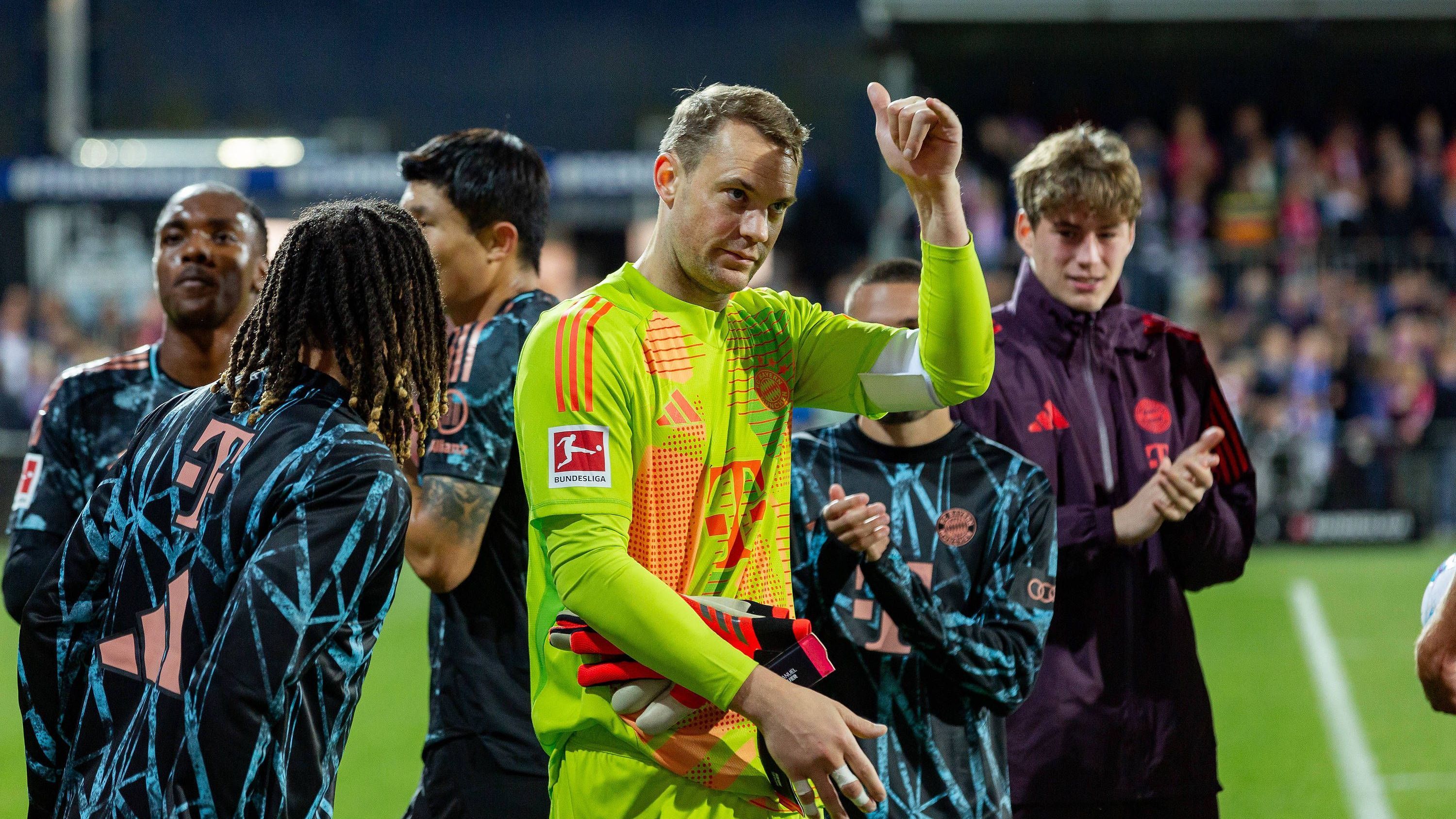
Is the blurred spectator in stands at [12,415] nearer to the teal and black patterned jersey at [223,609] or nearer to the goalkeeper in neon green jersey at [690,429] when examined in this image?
the teal and black patterned jersey at [223,609]

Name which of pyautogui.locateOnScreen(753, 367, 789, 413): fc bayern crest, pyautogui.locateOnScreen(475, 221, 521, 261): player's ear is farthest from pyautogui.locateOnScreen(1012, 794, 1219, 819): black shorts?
pyautogui.locateOnScreen(475, 221, 521, 261): player's ear

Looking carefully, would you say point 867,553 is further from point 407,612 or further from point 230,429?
point 407,612

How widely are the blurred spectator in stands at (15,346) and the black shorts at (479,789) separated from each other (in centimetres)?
1708

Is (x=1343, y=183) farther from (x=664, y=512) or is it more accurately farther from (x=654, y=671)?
(x=654, y=671)

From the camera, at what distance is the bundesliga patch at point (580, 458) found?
2400mm

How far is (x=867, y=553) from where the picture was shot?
9.87 feet

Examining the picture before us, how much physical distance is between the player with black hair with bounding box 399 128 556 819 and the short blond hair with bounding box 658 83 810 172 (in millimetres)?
829

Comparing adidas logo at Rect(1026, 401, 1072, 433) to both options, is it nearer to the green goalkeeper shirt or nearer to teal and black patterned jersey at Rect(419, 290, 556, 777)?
the green goalkeeper shirt

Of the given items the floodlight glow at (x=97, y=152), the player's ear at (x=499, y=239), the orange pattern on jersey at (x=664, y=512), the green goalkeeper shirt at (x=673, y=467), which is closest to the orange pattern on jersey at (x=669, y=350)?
the green goalkeeper shirt at (x=673, y=467)

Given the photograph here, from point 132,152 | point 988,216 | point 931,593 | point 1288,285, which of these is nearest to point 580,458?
point 931,593

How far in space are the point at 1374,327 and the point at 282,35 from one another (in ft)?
57.7

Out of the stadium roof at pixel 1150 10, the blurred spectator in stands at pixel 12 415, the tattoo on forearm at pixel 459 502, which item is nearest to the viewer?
the tattoo on forearm at pixel 459 502

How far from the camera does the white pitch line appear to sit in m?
7.00

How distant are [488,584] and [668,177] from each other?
1.29 meters
